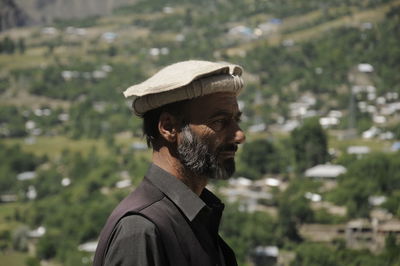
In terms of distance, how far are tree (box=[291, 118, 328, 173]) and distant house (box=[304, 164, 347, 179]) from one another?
763 mm

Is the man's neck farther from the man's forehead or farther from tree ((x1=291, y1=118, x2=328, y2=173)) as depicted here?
tree ((x1=291, y1=118, x2=328, y2=173))

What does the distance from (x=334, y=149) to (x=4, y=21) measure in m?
76.4

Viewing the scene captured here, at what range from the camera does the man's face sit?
263 centimetres

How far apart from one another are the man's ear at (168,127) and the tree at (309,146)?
46308mm

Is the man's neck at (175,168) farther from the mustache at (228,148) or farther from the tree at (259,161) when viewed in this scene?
the tree at (259,161)

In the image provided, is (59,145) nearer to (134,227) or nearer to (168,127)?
(168,127)

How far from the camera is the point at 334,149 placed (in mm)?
52469

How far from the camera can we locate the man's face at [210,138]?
2.63 m

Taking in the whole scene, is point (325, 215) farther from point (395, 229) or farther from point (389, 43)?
point (389, 43)

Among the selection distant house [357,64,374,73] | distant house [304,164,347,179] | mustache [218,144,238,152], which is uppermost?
mustache [218,144,238,152]

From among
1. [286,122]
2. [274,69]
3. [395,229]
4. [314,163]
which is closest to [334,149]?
[314,163]

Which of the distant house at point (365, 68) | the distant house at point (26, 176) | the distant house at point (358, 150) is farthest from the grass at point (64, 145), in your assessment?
the distant house at point (365, 68)

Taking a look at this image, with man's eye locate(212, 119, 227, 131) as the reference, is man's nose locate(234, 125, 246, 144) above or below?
below

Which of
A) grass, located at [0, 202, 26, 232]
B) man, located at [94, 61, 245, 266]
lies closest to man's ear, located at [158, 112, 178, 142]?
man, located at [94, 61, 245, 266]
